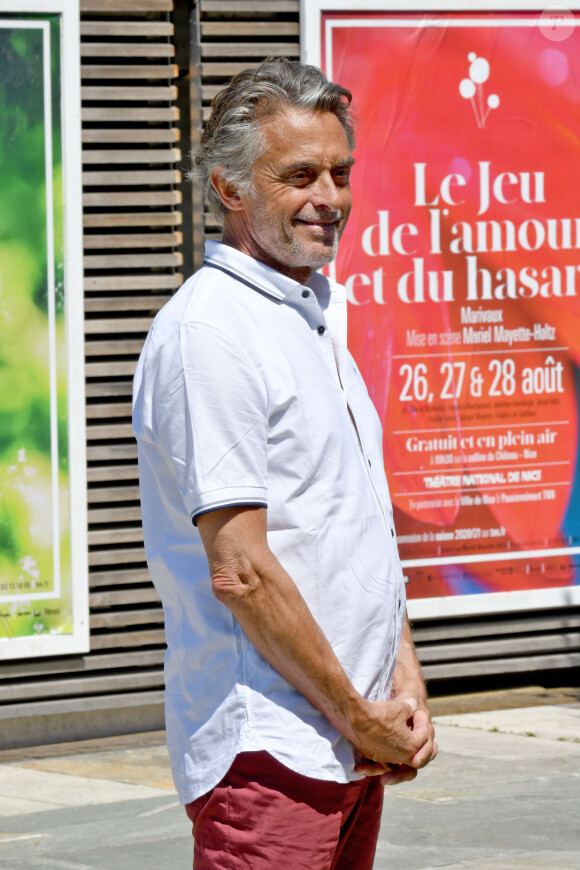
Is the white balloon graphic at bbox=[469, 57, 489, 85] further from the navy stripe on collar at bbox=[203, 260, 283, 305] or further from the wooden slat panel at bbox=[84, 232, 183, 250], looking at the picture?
the navy stripe on collar at bbox=[203, 260, 283, 305]

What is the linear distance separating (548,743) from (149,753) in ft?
5.76

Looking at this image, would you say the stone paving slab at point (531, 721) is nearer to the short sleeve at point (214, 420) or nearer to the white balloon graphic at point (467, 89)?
the white balloon graphic at point (467, 89)

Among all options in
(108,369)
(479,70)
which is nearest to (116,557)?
(108,369)

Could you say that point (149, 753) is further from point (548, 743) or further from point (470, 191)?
point (470, 191)

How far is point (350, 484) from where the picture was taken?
2262 millimetres

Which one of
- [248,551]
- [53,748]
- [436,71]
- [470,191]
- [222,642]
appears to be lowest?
[53,748]

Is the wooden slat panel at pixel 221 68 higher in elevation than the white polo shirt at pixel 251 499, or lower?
higher

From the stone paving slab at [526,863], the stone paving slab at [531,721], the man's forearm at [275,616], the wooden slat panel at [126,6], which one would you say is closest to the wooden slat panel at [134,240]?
the wooden slat panel at [126,6]

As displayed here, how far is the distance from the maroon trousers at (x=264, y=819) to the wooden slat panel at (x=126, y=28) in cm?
483

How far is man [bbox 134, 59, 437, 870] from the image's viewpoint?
2.12 meters

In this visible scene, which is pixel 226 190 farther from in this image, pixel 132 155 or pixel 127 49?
pixel 127 49

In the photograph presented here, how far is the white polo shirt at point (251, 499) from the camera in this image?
6.97 feet

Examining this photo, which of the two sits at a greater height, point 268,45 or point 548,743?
point 268,45

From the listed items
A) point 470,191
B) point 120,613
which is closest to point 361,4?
point 470,191
